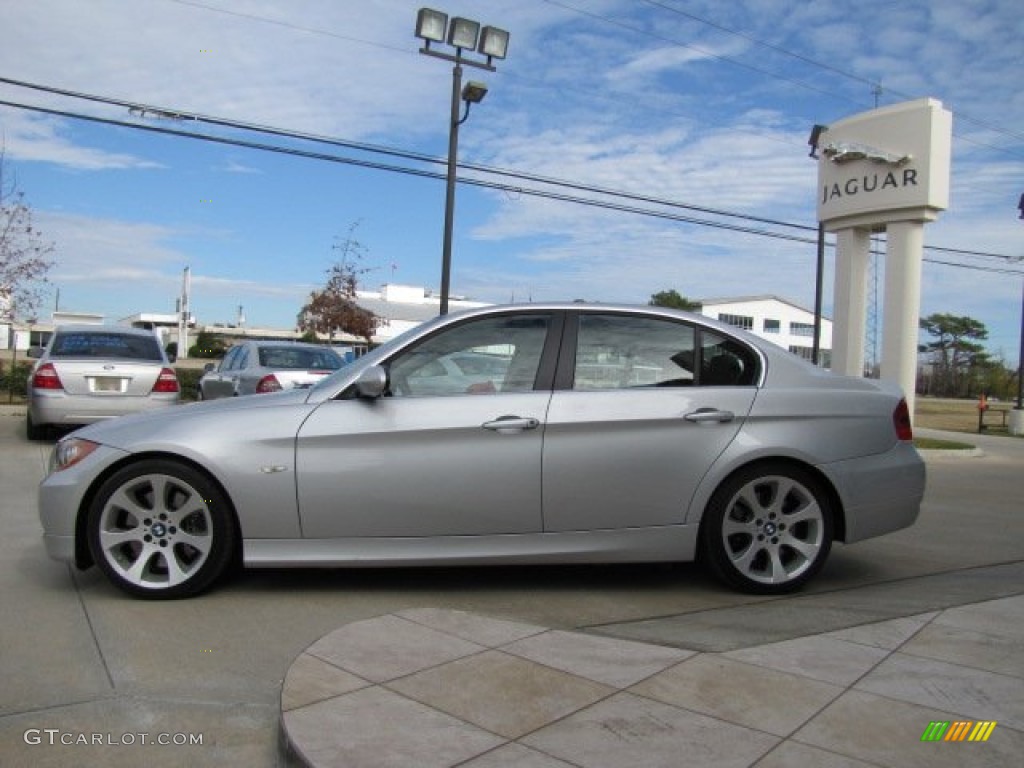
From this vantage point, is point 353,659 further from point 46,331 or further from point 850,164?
point 46,331

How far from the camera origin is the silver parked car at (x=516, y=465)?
4469 millimetres

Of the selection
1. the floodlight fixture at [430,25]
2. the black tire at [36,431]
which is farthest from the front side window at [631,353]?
the floodlight fixture at [430,25]

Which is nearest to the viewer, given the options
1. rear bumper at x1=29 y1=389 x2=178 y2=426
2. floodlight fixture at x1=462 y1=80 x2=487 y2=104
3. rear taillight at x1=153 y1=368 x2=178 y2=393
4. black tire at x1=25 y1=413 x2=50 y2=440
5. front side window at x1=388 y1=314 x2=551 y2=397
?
front side window at x1=388 y1=314 x2=551 y2=397

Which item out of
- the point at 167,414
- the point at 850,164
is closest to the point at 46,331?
the point at 850,164

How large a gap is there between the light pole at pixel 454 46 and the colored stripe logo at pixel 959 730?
12.5 meters

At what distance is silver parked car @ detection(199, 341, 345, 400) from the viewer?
33.1ft

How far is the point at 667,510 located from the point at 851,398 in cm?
132

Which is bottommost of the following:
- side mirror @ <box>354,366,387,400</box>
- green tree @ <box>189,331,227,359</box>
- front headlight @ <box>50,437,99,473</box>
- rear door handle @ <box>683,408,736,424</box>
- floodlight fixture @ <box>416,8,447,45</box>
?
front headlight @ <box>50,437,99,473</box>

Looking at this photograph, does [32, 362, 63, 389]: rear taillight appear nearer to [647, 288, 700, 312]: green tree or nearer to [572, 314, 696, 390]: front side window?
[572, 314, 696, 390]: front side window

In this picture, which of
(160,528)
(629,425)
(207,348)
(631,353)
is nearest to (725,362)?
(631,353)

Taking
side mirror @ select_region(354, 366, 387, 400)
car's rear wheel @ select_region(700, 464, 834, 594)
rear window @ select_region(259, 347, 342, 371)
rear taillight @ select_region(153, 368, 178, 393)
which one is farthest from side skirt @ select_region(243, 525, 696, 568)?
rear taillight @ select_region(153, 368, 178, 393)

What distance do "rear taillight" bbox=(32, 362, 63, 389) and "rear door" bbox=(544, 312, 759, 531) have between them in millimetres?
8175

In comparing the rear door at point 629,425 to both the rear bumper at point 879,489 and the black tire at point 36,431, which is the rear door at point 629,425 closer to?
the rear bumper at point 879,489

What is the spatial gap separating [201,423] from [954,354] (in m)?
97.7
